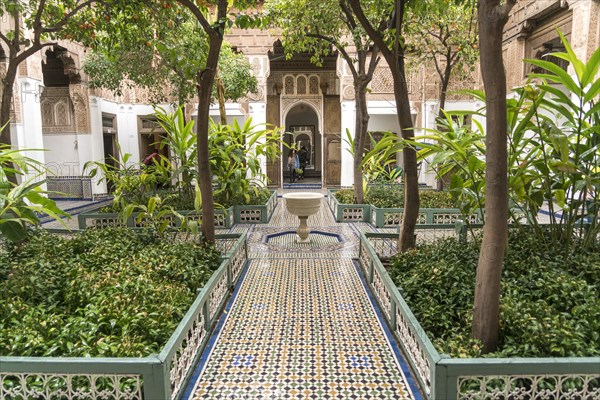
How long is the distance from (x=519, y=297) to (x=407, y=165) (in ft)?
3.94

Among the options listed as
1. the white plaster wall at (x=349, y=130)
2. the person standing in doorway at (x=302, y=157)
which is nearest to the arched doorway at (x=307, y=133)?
the person standing in doorway at (x=302, y=157)

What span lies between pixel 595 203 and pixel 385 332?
1.43 metres

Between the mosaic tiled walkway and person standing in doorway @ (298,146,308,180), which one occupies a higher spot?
person standing in doorway @ (298,146,308,180)

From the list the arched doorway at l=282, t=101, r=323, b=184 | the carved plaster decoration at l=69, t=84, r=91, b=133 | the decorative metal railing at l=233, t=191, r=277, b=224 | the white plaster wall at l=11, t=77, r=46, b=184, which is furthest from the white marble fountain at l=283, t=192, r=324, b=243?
the arched doorway at l=282, t=101, r=323, b=184

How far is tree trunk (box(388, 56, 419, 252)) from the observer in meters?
2.95

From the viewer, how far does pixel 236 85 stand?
25.7 feet

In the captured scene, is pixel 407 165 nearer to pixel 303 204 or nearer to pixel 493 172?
pixel 493 172

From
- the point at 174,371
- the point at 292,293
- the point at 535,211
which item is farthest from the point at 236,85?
the point at 174,371

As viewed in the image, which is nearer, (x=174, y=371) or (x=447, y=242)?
(x=174, y=371)

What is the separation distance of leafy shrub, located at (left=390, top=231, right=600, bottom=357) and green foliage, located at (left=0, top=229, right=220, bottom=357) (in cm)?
124

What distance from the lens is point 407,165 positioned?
9.86 feet

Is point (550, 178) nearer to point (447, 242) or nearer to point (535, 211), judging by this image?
point (535, 211)

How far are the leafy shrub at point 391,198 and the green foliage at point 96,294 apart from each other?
3.47 m

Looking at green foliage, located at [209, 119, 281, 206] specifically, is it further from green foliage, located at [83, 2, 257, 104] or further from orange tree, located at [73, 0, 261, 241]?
orange tree, located at [73, 0, 261, 241]
